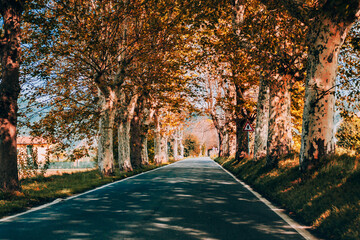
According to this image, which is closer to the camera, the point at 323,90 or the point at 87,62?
the point at 323,90

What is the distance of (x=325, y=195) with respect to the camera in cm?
673

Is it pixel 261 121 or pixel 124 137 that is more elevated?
pixel 261 121

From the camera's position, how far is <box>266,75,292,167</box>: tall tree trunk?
13586mm

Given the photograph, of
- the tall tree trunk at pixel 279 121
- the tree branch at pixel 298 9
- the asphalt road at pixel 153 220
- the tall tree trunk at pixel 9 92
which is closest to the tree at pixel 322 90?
the tree branch at pixel 298 9

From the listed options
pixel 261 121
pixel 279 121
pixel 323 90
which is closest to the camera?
pixel 323 90

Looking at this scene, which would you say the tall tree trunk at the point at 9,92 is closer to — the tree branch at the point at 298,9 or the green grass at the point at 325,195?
the green grass at the point at 325,195

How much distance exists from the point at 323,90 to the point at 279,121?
16.6 feet

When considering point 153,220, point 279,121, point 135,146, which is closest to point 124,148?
point 135,146

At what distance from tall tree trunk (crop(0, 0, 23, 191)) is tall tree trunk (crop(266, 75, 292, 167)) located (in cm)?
920

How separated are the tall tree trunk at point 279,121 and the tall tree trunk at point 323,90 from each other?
14.6 feet

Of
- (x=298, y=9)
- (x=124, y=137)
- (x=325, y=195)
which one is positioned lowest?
(x=325, y=195)

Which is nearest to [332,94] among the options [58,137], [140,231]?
[140,231]

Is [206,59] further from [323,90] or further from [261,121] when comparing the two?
[323,90]

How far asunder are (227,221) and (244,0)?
10.6 metres
